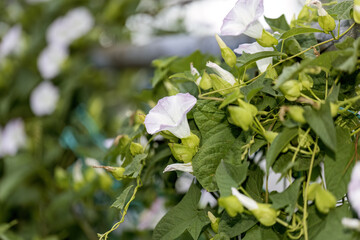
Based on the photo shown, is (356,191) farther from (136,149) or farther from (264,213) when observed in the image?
(136,149)

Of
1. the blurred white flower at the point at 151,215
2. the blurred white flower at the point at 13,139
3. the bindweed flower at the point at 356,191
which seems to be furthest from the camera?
the blurred white flower at the point at 13,139

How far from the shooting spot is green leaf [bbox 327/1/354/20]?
1.18ft

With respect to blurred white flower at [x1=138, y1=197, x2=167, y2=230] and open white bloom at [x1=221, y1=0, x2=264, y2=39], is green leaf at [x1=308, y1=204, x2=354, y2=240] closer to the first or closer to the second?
open white bloom at [x1=221, y1=0, x2=264, y2=39]

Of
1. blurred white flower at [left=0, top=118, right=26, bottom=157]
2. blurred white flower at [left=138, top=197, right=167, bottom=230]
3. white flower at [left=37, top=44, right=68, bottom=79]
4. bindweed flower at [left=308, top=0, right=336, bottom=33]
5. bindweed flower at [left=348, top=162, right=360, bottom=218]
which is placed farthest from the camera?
white flower at [left=37, top=44, right=68, bottom=79]

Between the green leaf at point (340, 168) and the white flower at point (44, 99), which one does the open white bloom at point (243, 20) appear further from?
the white flower at point (44, 99)

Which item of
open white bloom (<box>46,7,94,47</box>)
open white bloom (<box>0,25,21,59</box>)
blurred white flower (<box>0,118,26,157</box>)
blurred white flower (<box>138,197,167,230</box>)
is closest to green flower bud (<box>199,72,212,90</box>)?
blurred white flower (<box>138,197,167,230</box>)

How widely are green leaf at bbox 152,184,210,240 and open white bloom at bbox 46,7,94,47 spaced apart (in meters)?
1.09

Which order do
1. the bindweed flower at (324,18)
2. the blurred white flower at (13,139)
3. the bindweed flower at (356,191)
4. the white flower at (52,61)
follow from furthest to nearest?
the white flower at (52,61) < the blurred white flower at (13,139) < the bindweed flower at (324,18) < the bindweed flower at (356,191)

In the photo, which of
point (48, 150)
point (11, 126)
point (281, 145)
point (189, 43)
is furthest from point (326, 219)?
point (11, 126)

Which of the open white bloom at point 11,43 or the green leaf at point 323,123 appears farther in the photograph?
the open white bloom at point 11,43

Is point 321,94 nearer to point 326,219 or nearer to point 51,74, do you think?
point 326,219

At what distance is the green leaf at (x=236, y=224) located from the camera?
34cm

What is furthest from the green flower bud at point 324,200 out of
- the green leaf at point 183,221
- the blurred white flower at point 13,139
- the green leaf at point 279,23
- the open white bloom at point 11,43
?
the open white bloom at point 11,43

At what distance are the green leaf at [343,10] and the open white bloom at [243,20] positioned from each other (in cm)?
7
